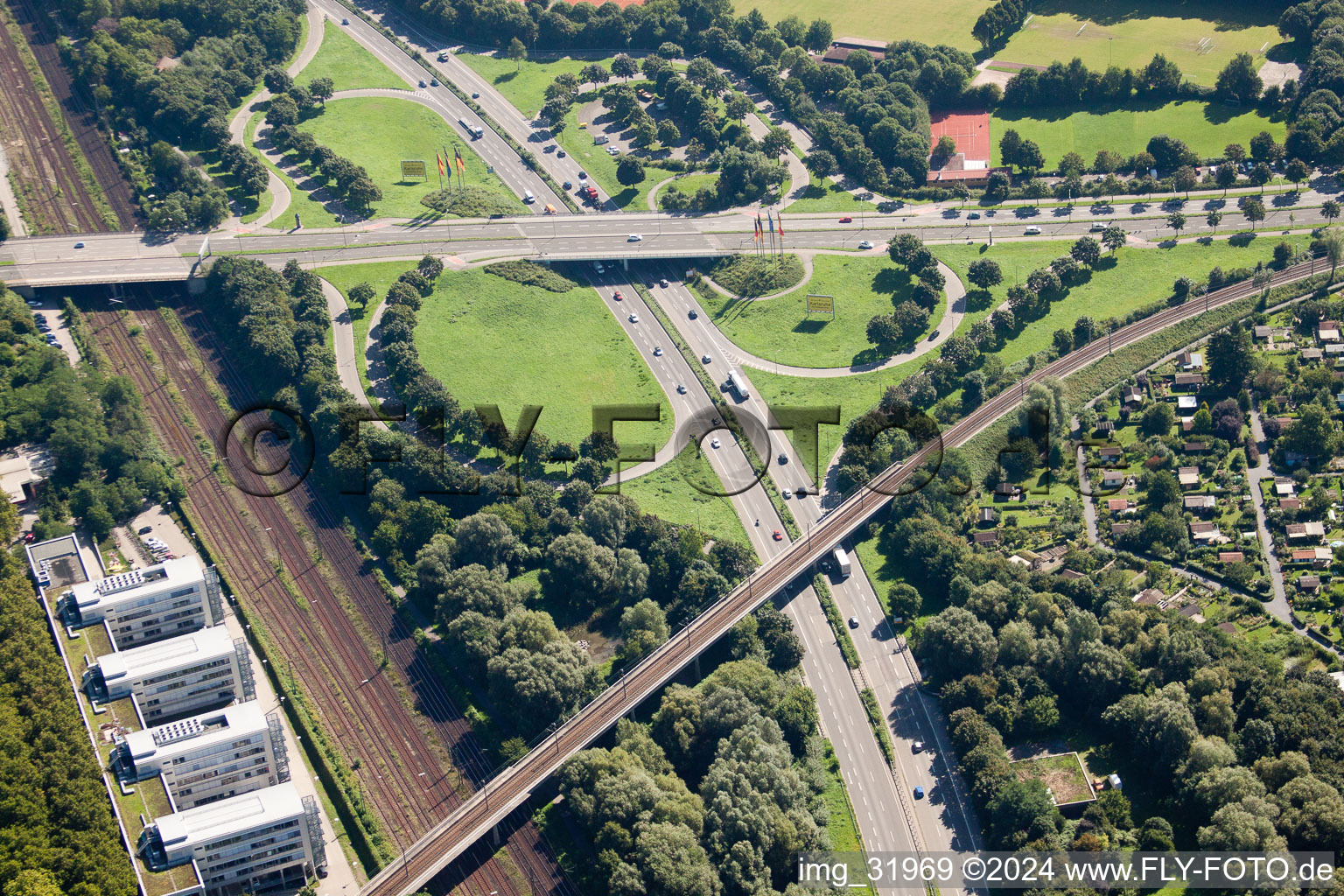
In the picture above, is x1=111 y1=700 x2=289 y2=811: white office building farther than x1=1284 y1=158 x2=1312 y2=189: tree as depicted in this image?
No

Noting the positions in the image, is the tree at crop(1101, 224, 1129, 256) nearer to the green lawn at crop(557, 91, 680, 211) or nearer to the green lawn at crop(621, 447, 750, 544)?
the green lawn at crop(557, 91, 680, 211)

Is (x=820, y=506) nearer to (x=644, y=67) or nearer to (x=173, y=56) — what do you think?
(x=644, y=67)

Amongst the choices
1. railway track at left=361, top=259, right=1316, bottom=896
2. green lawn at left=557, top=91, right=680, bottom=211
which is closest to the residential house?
railway track at left=361, top=259, right=1316, bottom=896

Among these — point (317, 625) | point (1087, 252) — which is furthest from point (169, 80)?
point (1087, 252)

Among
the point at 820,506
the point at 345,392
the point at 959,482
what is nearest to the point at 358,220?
the point at 345,392

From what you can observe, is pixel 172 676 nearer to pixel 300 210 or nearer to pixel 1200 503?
pixel 300 210

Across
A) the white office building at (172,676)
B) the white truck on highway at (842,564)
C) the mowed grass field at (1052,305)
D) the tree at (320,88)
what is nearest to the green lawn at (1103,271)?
the mowed grass field at (1052,305)

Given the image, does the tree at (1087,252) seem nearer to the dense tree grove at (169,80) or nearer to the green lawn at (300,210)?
the green lawn at (300,210)
